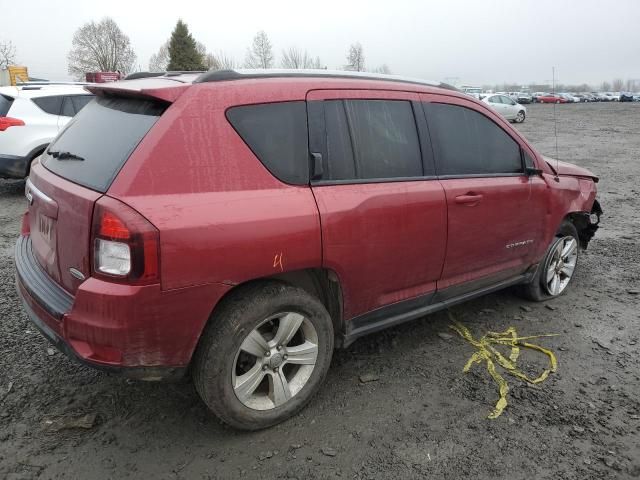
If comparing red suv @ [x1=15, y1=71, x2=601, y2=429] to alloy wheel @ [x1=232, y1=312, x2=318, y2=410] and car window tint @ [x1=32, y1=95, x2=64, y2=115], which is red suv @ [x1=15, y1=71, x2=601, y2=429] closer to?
alloy wheel @ [x1=232, y1=312, x2=318, y2=410]

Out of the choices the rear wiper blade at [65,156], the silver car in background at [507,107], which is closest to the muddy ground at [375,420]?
the rear wiper blade at [65,156]

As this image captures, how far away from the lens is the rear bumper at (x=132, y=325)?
2.25 m

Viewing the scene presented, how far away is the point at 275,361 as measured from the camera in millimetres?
2740

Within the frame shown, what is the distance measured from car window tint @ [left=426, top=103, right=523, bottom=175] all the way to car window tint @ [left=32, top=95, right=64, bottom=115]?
22.5 ft

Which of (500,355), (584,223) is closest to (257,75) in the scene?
(500,355)

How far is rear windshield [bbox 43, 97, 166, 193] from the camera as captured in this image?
2.44m

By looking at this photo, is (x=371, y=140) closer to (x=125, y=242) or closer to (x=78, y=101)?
(x=125, y=242)

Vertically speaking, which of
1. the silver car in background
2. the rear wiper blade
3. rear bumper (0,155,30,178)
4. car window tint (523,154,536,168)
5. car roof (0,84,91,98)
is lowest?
rear bumper (0,155,30,178)

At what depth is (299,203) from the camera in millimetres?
2627

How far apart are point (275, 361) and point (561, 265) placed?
3035 millimetres

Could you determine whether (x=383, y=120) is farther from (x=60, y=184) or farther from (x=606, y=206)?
(x=606, y=206)

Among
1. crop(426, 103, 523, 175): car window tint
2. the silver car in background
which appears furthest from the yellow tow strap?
the silver car in background

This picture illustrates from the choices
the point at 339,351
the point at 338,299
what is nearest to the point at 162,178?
the point at 338,299

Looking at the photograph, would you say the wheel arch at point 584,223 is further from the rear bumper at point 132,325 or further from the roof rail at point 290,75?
the rear bumper at point 132,325
